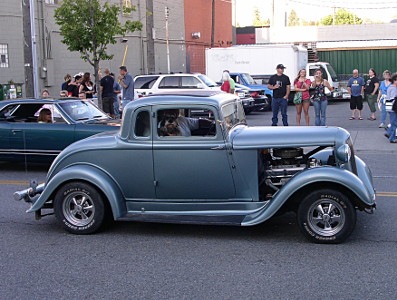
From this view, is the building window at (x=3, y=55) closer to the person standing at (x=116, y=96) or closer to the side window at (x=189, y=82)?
the side window at (x=189, y=82)

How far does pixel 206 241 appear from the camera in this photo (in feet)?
22.4

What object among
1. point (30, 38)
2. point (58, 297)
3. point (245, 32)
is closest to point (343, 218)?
point (58, 297)

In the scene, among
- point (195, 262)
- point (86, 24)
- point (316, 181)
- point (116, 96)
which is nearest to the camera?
point (195, 262)

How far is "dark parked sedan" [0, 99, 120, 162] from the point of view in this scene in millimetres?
11367

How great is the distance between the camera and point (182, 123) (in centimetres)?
699

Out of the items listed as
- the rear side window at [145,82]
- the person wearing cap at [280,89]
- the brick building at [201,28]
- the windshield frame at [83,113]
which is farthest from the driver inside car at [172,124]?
the brick building at [201,28]

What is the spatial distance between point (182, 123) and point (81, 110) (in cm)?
552

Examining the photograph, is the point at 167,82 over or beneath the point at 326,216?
over

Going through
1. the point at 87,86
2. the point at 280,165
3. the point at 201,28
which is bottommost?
the point at 280,165

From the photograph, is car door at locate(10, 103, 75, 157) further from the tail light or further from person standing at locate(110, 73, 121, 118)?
the tail light

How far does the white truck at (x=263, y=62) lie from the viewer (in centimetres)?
3038

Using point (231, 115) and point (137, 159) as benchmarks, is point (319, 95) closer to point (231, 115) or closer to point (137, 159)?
point (231, 115)

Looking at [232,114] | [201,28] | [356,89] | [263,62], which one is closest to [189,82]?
[356,89]

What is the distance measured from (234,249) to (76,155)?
226 cm
